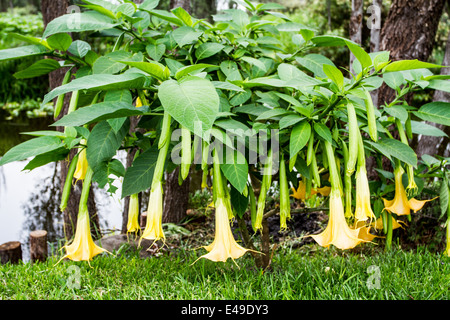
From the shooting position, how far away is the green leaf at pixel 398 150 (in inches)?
47.4

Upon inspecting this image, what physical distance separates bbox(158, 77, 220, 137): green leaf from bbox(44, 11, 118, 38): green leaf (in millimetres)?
435

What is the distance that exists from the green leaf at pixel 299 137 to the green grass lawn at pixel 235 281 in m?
0.53

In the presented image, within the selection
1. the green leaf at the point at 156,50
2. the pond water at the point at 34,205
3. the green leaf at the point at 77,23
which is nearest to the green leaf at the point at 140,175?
the green leaf at the point at 156,50

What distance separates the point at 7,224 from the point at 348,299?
3.38 m

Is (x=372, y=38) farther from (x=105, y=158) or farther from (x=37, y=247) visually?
(x=37, y=247)

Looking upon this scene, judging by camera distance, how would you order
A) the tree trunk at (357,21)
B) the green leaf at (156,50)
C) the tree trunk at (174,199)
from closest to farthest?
the green leaf at (156,50) → the tree trunk at (357,21) → the tree trunk at (174,199)

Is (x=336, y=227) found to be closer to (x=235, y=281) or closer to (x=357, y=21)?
(x=235, y=281)

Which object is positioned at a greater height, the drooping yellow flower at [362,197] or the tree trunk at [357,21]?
the tree trunk at [357,21]

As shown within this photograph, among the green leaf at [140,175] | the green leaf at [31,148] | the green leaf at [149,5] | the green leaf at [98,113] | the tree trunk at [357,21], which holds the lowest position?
the green leaf at [140,175]

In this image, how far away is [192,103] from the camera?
83 centimetres

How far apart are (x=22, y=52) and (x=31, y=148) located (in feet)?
1.06

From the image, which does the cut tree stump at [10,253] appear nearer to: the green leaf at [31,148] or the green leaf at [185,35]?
the green leaf at [31,148]

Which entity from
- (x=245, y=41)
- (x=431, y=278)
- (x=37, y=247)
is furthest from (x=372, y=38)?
(x=37, y=247)

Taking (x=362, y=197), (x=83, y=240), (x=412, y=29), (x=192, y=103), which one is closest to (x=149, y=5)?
(x=192, y=103)
